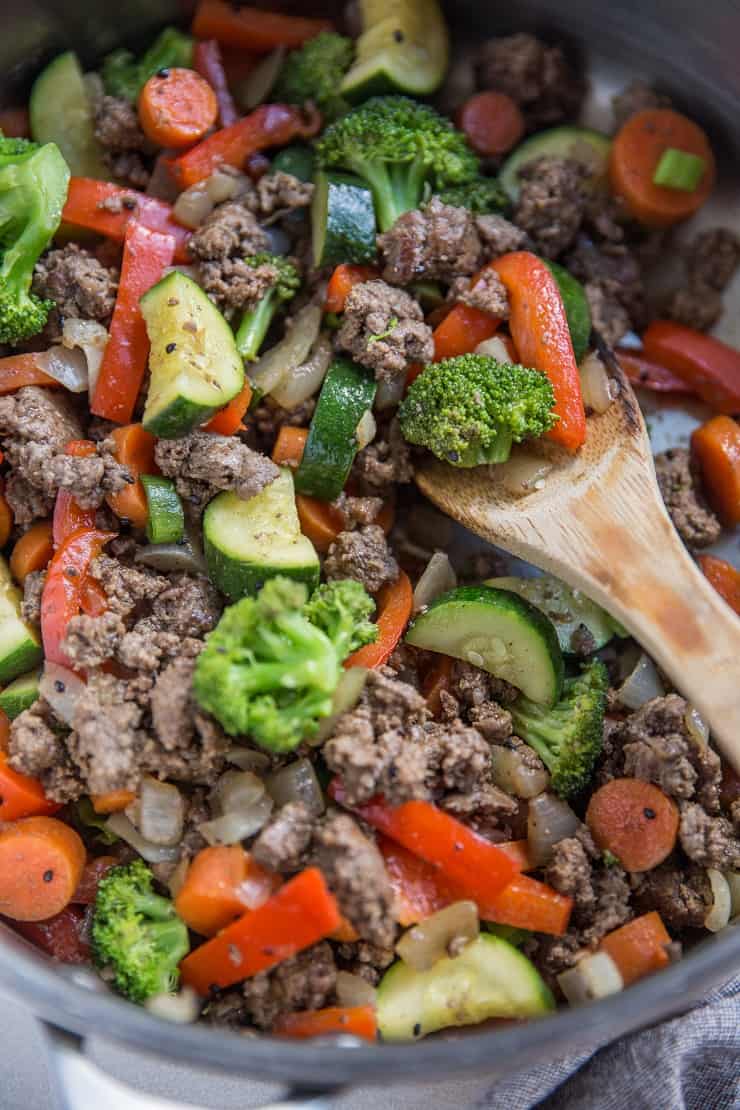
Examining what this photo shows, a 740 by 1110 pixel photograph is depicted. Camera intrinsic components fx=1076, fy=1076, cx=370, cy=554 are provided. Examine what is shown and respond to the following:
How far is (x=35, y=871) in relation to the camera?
3234 millimetres

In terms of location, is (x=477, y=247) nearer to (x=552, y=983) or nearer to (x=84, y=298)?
(x=84, y=298)

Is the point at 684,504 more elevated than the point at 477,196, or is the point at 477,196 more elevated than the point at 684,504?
the point at 477,196

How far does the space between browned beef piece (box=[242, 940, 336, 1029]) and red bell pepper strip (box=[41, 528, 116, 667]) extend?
113 centimetres

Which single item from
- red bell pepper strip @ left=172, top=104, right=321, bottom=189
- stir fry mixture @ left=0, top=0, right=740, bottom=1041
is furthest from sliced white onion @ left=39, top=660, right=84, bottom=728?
red bell pepper strip @ left=172, top=104, right=321, bottom=189

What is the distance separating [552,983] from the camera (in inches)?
130

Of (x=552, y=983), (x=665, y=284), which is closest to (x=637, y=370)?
(x=665, y=284)

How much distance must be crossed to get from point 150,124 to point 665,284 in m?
2.19

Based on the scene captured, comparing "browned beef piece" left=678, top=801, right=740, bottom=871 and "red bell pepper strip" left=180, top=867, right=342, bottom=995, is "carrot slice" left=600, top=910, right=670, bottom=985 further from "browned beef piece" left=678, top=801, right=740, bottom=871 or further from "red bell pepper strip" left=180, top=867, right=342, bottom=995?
"red bell pepper strip" left=180, top=867, right=342, bottom=995

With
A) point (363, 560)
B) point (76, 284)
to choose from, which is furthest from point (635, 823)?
point (76, 284)

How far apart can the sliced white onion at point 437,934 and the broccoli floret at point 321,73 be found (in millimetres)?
2991

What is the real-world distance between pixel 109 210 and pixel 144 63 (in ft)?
2.60

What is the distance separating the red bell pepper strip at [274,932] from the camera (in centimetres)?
296

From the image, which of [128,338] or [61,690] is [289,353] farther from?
[61,690]

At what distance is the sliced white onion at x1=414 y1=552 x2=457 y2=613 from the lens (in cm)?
374
